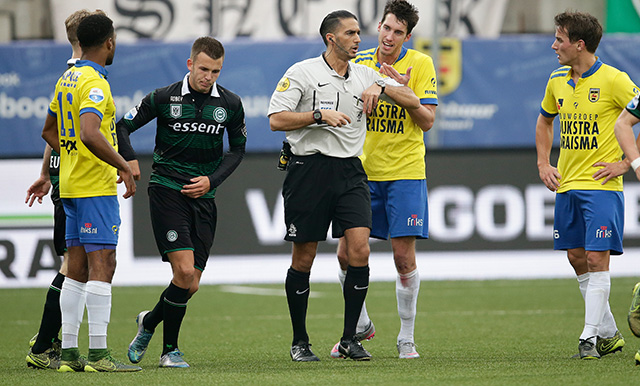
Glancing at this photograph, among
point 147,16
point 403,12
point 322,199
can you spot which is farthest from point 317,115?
point 147,16

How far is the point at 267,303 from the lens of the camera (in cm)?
1069

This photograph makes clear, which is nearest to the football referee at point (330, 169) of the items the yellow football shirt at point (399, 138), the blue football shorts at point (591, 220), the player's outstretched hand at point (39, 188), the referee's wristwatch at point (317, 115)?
the referee's wristwatch at point (317, 115)

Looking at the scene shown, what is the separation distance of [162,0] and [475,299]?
34.5 feet

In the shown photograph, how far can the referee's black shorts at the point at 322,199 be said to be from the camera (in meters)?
6.25

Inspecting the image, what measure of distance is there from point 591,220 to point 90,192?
3.25 m

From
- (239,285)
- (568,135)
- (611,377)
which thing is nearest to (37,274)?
(239,285)

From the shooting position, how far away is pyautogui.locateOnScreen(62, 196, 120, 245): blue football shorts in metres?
5.75

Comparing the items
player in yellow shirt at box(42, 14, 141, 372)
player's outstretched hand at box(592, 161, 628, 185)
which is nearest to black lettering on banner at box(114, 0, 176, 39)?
player in yellow shirt at box(42, 14, 141, 372)

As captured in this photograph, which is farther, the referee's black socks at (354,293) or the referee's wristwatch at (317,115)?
the referee's black socks at (354,293)

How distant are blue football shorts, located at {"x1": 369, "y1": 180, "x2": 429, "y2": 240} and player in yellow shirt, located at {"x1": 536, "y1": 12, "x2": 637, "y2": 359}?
34.7 inches

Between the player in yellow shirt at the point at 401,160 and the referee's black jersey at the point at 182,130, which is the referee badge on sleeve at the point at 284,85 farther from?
the player in yellow shirt at the point at 401,160

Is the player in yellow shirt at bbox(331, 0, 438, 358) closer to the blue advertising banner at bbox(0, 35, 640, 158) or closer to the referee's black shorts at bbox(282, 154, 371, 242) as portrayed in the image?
the referee's black shorts at bbox(282, 154, 371, 242)

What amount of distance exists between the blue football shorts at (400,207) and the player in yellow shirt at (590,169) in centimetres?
88

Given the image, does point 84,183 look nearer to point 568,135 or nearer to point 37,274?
point 568,135
